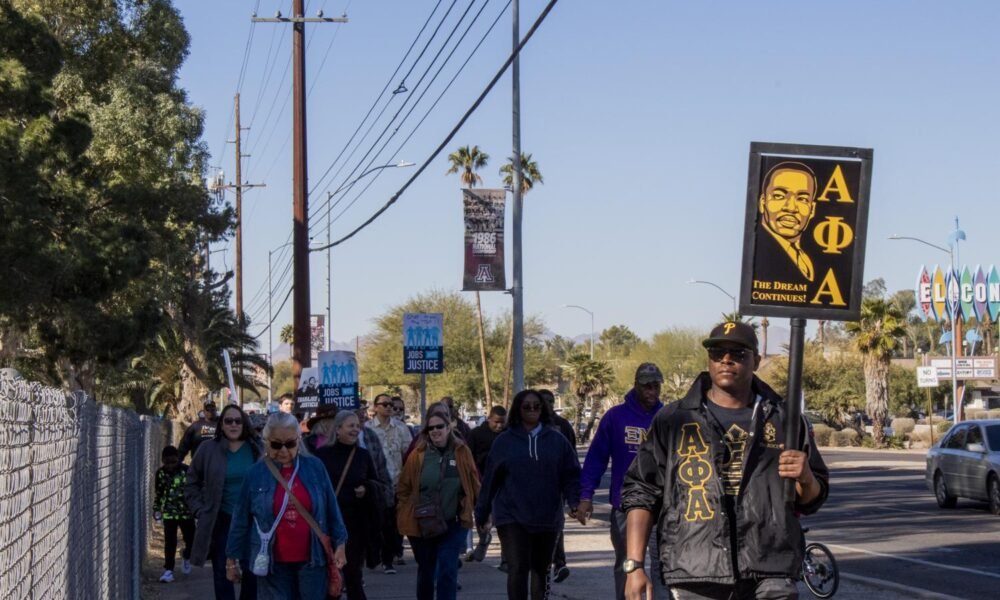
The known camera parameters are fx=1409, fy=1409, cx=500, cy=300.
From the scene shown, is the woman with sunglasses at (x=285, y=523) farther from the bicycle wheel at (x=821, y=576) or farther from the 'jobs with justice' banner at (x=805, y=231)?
the bicycle wheel at (x=821, y=576)

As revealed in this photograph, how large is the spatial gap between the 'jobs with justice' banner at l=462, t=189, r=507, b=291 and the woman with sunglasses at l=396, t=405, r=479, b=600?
468 inches

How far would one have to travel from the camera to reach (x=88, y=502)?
25.6 feet

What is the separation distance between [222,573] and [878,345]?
166 ft

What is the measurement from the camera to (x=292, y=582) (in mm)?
8078

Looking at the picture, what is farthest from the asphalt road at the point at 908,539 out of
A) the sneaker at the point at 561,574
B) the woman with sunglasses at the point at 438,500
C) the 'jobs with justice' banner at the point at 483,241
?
the woman with sunglasses at the point at 438,500

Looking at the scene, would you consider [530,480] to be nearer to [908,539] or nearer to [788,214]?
[788,214]

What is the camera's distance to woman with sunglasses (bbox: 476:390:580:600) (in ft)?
32.6

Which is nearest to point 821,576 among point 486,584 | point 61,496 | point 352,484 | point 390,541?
point 486,584

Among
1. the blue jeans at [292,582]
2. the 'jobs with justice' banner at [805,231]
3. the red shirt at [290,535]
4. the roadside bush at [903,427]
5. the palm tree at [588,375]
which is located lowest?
the roadside bush at [903,427]

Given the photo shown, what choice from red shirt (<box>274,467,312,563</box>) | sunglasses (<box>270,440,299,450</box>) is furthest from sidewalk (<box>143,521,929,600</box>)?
sunglasses (<box>270,440,299,450</box>)

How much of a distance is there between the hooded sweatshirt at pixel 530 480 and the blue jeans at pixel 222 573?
173cm

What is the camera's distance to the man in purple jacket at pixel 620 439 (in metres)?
9.72

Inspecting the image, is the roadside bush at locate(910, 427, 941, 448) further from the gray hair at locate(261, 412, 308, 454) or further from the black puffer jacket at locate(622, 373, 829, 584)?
the black puffer jacket at locate(622, 373, 829, 584)

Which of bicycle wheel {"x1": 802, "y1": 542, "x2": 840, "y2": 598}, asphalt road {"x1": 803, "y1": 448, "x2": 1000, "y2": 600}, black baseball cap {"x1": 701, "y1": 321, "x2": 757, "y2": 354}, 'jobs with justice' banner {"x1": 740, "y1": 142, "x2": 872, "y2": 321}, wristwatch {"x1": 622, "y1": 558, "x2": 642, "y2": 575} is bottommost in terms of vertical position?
asphalt road {"x1": 803, "y1": 448, "x2": 1000, "y2": 600}
